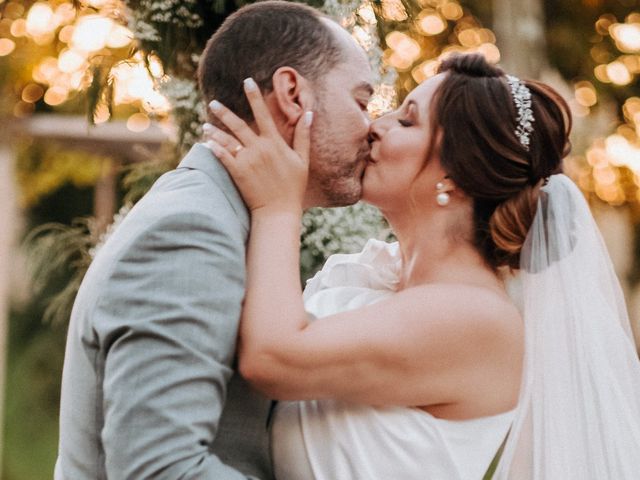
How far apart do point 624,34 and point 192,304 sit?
10.1 m

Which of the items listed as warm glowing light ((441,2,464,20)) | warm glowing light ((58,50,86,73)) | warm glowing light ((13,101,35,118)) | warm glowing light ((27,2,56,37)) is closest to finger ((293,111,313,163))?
warm glowing light ((58,50,86,73))

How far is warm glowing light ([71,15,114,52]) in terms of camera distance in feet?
17.8

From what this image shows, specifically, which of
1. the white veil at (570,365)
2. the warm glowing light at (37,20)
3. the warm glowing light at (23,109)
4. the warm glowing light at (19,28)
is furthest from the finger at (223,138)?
the warm glowing light at (23,109)

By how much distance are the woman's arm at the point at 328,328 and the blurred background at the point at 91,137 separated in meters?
2.52

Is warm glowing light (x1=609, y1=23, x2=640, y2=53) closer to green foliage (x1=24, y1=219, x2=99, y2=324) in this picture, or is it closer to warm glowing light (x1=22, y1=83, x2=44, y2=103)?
warm glowing light (x1=22, y1=83, x2=44, y2=103)

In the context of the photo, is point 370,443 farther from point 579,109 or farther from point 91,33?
point 579,109

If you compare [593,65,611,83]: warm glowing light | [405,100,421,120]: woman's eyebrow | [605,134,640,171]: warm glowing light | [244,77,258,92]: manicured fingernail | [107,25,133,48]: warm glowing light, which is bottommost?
[605,134,640,171]: warm glowing light

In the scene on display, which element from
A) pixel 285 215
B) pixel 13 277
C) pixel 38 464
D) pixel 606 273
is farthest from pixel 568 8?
pixel 285 215

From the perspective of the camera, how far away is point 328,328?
2.54 meters

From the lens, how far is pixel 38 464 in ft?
32.7

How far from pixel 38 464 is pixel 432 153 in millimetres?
7994

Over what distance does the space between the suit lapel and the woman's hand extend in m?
0.02

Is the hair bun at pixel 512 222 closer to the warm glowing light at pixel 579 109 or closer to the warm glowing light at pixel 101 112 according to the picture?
the warm glowing light at pixel 101 112

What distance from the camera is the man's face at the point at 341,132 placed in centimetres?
282
